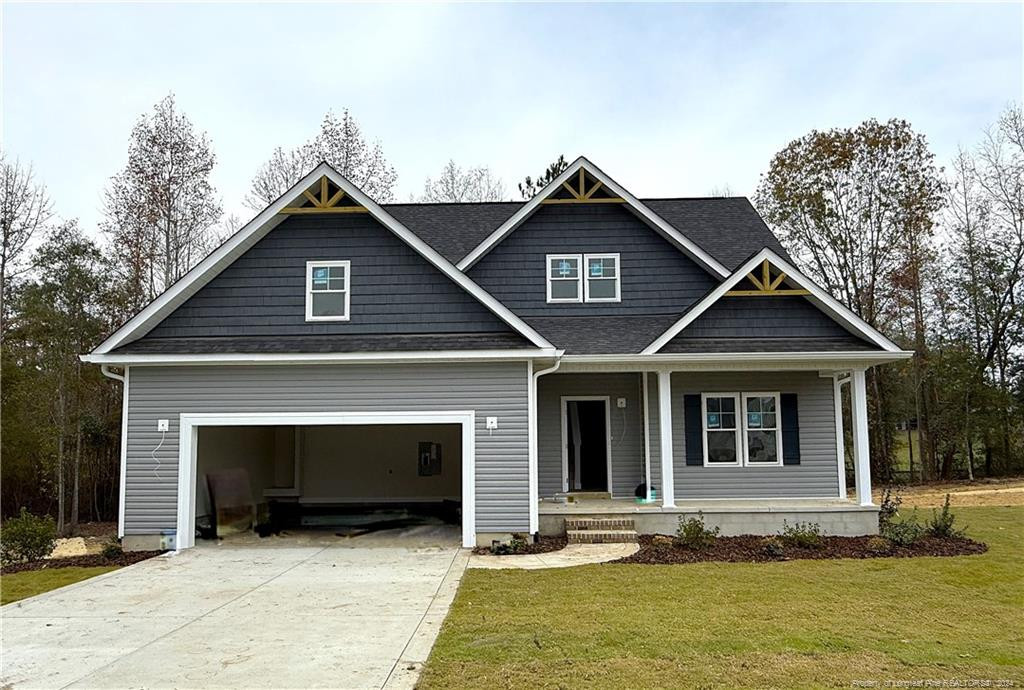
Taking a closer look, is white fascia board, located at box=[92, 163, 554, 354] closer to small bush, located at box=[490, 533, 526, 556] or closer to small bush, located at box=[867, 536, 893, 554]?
small bush, located at box=[490, 533, 526, 556]

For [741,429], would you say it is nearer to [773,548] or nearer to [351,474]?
[773,548]

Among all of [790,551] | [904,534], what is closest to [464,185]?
[790,551]

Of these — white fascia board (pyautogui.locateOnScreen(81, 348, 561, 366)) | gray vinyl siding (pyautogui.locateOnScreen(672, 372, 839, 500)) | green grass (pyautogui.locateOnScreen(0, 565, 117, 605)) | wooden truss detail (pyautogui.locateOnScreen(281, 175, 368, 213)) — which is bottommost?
green grass (pyautogui.locateOnScreen(0, 565, 117, 605))

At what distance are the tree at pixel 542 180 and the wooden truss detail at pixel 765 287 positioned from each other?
15.2m

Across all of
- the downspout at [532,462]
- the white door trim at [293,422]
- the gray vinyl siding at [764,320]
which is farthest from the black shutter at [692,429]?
the white door trim at [293,422]

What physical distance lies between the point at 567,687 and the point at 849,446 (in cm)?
2343

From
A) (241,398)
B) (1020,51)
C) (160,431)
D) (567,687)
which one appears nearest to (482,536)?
(241,398)

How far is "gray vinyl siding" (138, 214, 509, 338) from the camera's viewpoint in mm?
12414

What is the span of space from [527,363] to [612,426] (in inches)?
122

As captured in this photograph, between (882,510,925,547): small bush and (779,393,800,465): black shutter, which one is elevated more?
(779,393,800,465): black shutter

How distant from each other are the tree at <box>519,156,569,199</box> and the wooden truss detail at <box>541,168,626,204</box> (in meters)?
12.4

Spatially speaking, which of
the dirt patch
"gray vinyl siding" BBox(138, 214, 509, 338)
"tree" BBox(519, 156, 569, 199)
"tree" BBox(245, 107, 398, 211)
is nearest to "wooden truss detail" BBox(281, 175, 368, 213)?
"gray vinyl siding" BBox(138, 214, 509, 338)

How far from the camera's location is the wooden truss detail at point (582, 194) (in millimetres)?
15000

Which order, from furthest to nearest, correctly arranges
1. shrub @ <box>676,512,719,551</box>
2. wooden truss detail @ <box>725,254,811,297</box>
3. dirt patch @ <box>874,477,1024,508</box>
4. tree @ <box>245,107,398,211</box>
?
tree @ <box>245,107,398,211</box> → dirt patch @ <box>874,477,1024,508</box> → wooden truss detail @ <box>725,254,811,297</box> → shrub @ <box>676,512,719,551</box>
